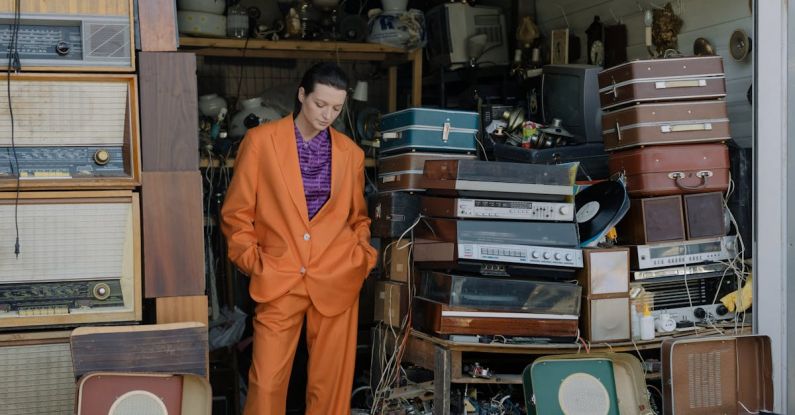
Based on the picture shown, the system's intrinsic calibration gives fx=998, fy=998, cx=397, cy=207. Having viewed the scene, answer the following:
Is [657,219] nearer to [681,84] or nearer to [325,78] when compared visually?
[681,84]

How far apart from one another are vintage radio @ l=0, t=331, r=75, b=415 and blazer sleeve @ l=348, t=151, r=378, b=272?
1.44 m

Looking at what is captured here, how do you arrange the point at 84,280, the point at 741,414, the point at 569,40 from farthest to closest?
the point at 569,40 → the point at 741,414 → the point at 84,280

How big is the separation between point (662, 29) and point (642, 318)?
65.3 inches

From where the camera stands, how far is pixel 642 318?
452cm

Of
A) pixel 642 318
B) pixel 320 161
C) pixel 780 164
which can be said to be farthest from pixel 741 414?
pixel 320 161

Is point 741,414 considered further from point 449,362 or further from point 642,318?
point 449,362

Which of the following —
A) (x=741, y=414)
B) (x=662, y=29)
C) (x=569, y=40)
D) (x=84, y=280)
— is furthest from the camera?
(x=569, y=40)

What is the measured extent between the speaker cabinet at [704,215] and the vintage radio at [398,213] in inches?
49.9

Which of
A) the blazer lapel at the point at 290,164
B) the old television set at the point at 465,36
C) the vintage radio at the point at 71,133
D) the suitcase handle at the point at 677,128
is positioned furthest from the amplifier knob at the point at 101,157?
the old television set at the point at 465,36

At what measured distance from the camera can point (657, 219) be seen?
4.59m

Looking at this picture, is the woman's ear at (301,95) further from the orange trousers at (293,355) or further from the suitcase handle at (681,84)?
the suitcase handle at (681,84)

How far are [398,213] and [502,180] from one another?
0.63 m

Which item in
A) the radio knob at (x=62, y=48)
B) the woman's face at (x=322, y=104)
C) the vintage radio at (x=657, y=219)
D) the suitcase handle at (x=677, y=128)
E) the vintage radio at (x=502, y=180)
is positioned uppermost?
the radio knob at (x=62, y=48)

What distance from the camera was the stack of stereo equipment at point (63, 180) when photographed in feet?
11.7
